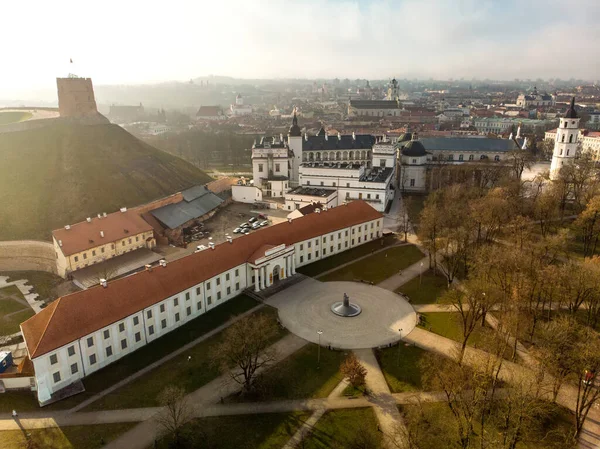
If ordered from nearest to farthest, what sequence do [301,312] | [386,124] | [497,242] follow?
[301,312] → [497,242] → [386,124]

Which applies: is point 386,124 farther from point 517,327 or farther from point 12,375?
point 12,375

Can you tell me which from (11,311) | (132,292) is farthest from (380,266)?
(11,311)

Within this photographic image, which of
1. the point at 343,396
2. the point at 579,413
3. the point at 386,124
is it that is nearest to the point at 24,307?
the point at 343,396

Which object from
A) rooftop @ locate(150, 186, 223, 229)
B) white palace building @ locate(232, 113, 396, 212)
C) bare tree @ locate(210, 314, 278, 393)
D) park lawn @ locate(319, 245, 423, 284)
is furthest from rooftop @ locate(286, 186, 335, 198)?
bare tree @ locate(210, 314, 278, 393)

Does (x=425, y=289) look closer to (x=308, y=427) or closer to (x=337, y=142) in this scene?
(x=308, y=427)

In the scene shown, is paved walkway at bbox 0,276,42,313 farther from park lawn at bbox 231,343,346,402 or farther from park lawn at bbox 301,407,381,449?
park lawn at bbox 301,407,381,449

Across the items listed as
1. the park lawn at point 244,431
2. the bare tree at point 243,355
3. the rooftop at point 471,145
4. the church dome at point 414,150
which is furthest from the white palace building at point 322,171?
the park lawn at point 244,431

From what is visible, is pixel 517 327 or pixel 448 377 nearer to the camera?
pixel 448 377
